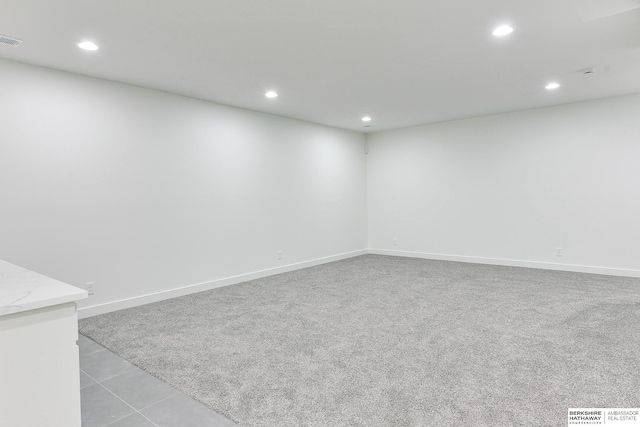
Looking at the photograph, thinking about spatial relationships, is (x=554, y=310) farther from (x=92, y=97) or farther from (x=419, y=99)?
(x=92, y=97)

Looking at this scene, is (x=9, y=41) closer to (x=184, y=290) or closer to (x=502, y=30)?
(x=184, y=290)

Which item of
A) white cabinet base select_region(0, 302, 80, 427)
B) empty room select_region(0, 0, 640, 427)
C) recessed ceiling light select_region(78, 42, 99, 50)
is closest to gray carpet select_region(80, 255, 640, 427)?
empty room select_region(0, 0, 640, 427)

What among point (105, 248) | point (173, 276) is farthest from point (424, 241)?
point (105, 248)

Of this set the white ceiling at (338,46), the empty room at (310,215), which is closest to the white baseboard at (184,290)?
the empty room at (310,215)

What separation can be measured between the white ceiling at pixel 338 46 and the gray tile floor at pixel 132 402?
8.27ft

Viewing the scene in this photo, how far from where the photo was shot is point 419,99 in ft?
16.6

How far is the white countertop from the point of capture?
1.17 meters

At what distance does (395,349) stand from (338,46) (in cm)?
259

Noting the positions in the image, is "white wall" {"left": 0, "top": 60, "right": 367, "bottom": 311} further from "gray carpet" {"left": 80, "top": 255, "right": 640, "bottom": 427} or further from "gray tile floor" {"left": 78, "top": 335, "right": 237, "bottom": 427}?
"gray tile floor" {"left": 78, "top": 335, "right": 237, "bottom": 427}

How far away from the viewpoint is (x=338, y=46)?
126 inches

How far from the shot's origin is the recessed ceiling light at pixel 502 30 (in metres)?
2.91

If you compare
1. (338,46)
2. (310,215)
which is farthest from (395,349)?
(310,215)

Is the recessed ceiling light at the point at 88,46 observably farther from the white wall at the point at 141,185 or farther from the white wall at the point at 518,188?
the white wall at the point at 518,188

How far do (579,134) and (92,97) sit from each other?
6.49m
